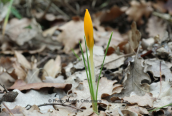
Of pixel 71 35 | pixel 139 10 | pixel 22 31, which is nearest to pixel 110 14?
pixel 139 10

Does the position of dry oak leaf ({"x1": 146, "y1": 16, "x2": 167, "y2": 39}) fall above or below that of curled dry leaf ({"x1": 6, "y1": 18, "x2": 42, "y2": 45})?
below

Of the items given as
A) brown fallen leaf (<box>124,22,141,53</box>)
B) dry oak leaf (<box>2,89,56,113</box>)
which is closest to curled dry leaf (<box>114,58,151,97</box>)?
brown fallen leaf (<box>124,22,141,53</box>)

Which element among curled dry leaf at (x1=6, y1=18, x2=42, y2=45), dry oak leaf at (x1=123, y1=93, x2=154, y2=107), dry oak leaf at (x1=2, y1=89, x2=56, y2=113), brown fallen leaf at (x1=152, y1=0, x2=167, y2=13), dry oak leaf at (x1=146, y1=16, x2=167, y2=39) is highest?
brown fallen leaf at (x1=152, y1=0, x2=167, y2=13)

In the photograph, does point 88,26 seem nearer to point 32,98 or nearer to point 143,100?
point 143,100

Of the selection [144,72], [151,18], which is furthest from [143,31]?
[144,72]

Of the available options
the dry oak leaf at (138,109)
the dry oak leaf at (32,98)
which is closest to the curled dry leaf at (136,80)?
the dry oak leaf at (138,109)

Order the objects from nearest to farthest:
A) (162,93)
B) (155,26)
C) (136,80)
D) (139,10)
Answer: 1. (162,93)
2. (136,80)
3. (155,26)
4. (139,10)

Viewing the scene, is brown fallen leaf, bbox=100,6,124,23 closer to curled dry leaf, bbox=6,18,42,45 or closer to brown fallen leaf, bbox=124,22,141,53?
curled dry leaf, bbox=6,18,42,45

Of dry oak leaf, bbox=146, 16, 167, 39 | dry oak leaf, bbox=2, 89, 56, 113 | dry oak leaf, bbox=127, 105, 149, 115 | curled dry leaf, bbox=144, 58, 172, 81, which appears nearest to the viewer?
dry oak leaf, bbox=127, 105, 149, 115
